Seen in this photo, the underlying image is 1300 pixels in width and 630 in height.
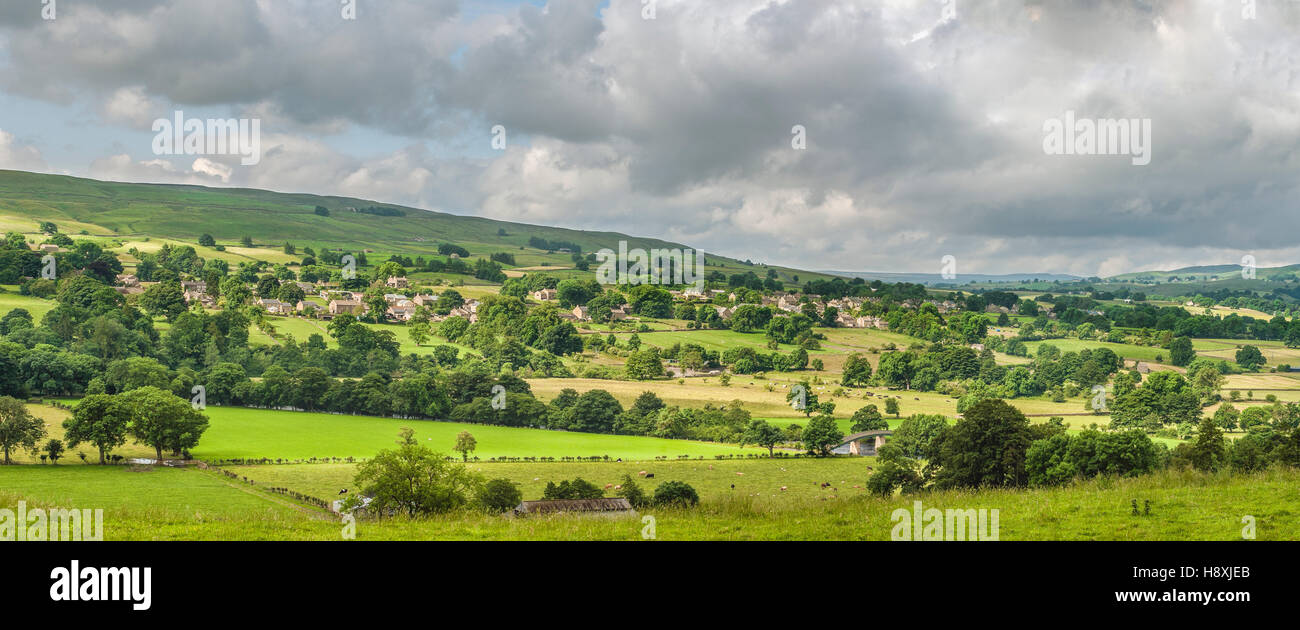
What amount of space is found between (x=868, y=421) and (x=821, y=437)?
1473 cm

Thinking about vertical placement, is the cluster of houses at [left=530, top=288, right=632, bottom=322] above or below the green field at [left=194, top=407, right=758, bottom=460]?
above

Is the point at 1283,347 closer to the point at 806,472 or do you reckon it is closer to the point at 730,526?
the point at 806,472

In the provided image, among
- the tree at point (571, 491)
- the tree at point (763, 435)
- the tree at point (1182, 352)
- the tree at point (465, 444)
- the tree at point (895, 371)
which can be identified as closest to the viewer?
the tree at point (571, 491)

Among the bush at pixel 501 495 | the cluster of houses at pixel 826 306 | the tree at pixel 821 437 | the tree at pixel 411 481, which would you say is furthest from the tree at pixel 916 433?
the cluster of houses at pixel 826 306

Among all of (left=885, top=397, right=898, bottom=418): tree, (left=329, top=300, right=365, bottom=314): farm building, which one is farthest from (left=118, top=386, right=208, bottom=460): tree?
(left=329, top=300, right=365, bottom=314): farm building

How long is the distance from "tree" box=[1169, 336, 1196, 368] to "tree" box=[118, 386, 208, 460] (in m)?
114

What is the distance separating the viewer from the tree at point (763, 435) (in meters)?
64.7

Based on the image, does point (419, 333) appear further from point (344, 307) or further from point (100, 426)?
point (100, 426)

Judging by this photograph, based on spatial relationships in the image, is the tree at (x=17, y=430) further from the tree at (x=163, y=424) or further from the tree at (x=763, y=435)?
the tree at (x=763, y=435)

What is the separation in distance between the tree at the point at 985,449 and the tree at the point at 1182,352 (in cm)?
8736

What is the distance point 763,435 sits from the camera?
65.4 m

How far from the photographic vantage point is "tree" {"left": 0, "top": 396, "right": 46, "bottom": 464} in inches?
1903

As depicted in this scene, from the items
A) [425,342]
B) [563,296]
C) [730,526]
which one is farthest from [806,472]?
[563,296]

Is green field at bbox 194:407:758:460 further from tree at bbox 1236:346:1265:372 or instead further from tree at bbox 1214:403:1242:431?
tree at bbox 1236:346:1265:372
